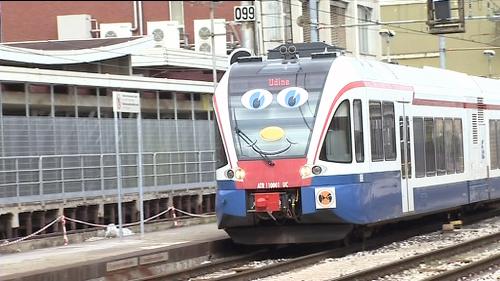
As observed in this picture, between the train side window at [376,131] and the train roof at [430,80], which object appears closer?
the train side window at [376,131]

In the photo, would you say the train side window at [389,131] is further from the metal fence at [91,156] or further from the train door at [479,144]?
the metal fence at [91,156]

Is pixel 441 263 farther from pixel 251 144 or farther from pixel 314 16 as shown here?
pixel 314 16

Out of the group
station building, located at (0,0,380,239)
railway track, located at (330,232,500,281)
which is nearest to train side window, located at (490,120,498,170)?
railway track, located at (330,232,500,281)

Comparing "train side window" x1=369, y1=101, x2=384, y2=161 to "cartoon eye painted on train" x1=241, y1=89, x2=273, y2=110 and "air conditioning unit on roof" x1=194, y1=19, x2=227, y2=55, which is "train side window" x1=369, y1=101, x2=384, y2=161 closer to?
"cartoon eye painted on train" x1=241, y1=89, x2=273, y2=110

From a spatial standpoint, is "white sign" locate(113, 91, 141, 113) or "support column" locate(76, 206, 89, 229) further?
"support column" locate(76, 206, 89, 229)

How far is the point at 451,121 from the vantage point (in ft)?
57.8

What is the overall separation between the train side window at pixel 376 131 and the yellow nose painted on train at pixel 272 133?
1.57 metres

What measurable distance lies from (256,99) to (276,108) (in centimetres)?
35

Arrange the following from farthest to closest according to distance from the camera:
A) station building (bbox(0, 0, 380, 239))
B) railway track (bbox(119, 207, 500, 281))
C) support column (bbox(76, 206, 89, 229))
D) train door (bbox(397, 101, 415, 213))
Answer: support column (bbox(76, 206, 89, 229)), station building (bbox(0, 0, 380, 239)), train door (bbox(397, 101, 415, 213)), railway track (bbox(119, 207, 500, 281))

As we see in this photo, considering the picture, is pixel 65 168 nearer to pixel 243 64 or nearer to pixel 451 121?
A: pixel 243 64

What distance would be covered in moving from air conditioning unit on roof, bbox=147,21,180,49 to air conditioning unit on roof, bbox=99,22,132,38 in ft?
2.65

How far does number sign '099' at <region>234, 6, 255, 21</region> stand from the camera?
85.0ft

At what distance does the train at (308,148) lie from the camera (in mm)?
13602

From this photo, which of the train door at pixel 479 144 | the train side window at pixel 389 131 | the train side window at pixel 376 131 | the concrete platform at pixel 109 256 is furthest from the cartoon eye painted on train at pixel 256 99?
the train door at pixel 479 144
